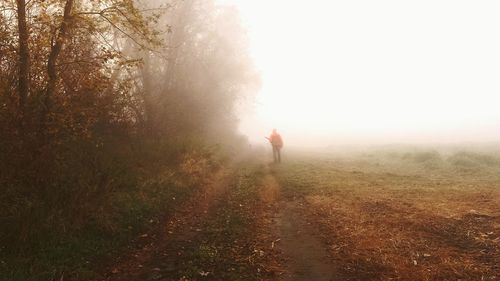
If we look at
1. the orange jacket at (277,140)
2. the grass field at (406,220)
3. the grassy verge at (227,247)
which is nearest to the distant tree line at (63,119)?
the grassy verge at (227,247)

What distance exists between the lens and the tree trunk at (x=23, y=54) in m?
10.1

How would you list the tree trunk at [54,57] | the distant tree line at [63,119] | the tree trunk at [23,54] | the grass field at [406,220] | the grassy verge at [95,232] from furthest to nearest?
the tree trunk at [54,57], the tree trunk at [23,54], the distant tree line at [63,119], the grass field at [406,220], the grassy verge at [95,232]

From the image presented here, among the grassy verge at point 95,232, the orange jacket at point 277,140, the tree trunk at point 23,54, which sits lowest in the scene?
the grassy verge at point 95,232

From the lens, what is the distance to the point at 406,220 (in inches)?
445

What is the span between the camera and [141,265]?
8.62 metres

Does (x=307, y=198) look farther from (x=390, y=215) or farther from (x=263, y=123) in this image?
(x=263, y=123)

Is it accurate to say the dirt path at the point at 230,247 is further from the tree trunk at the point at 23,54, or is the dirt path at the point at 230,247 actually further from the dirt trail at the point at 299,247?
the tree trunk at the point at 23,54

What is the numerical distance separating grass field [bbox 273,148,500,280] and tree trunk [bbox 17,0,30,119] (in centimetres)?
865

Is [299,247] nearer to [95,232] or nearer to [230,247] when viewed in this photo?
[230,247]

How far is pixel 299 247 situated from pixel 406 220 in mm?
3708

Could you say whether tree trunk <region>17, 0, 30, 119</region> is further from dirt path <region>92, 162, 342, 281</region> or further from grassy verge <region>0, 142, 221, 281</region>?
dirt path <region>92, 162, 342, 281</region>

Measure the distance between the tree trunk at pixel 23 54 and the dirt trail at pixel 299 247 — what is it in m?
7.57

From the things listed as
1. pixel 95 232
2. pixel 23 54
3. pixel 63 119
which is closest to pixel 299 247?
pixel 95 232

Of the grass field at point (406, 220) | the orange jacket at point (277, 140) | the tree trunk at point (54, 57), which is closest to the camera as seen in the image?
the grass field at point (406, 220)
